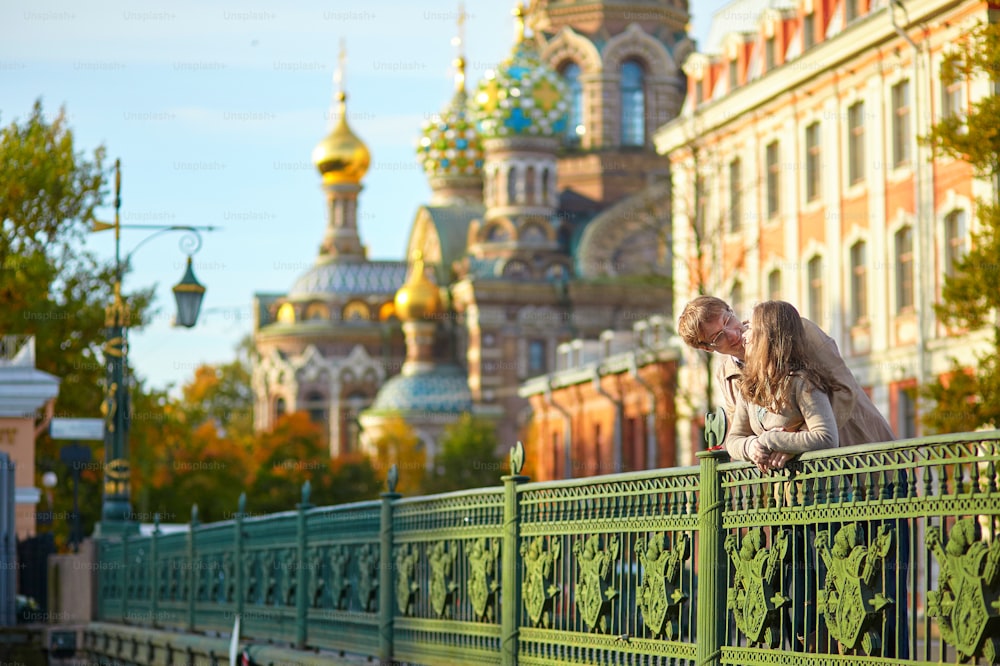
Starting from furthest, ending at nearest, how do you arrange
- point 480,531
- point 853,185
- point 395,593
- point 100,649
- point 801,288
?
point 801,288
point 853,185
point 100,649
point 395,593
point 480,531

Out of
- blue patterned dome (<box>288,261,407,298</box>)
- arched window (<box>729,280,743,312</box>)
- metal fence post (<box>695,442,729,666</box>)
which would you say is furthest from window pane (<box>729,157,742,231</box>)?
blue patterned dome (<box>288,261,407,298</box>)

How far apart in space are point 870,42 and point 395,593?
23292mm

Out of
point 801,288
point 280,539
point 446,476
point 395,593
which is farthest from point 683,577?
point 446,476

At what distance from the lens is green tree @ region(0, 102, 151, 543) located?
32250 millimetres

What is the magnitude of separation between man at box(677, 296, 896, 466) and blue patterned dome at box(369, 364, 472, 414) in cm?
7909

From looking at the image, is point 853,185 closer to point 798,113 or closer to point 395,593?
point 798,113

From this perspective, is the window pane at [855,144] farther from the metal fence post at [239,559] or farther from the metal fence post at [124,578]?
the metal fence post at [239,559]

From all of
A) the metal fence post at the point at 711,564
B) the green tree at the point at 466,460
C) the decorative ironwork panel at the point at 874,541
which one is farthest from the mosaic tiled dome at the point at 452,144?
the decorative ironwork panel at the point at 874,541

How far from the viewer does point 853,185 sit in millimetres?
35125

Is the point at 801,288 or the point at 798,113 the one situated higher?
the point at 798,113

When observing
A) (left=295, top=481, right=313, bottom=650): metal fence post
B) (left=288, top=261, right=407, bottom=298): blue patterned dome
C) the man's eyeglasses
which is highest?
(left=288, top=261, right=407, bottom=298): blue patterned dome

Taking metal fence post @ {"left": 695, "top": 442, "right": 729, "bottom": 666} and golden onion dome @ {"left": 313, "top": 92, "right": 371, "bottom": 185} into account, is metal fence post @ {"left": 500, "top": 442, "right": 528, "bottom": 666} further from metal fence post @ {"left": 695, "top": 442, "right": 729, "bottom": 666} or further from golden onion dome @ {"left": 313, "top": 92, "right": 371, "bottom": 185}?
golden onion dome @ {"left": 313, "top": 92, "right": 371, "bottom": 185}

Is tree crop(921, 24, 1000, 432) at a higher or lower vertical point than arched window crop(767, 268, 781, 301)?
lower

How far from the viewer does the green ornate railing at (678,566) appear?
258 inches
